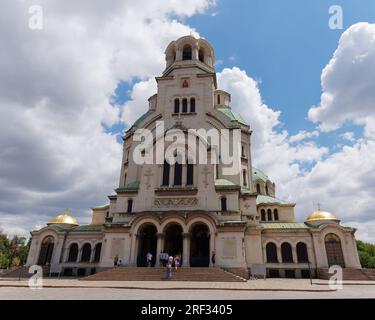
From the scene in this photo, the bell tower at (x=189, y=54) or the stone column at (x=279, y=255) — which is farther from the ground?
the bell tower at (x=189, y=54)

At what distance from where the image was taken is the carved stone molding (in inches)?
1103

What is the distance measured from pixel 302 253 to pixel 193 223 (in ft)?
42.5

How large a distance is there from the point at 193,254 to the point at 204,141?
12.1m

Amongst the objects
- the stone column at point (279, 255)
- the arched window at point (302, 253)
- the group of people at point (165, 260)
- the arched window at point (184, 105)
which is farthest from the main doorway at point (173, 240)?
the arched window at point (184, 105)

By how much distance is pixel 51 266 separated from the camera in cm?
3100

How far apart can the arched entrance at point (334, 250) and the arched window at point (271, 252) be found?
527cm

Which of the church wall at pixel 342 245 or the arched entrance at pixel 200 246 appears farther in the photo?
the church wall at pixel 342 245

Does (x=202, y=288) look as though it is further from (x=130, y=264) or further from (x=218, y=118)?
(x=218, y=118)

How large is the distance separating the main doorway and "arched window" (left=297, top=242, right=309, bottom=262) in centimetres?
1289

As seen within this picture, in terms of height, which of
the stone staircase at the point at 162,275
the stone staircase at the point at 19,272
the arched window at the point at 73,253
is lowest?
the stone staircase at the point at 19,272

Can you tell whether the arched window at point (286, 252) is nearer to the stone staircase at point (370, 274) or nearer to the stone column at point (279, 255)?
the stone column at point (279, 255)

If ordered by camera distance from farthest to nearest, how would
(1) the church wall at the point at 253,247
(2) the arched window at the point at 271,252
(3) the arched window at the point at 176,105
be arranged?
(3) the arched window at the point at 176,105 < (2) the arched window at the point at 271,252 < (1) the church wall at the point at 253,247

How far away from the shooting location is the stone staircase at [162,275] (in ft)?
67.4

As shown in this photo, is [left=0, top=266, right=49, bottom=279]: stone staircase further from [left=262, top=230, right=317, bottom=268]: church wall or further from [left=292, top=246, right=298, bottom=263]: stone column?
[left=292, top=246, right=298, bottom=263]: stone column
